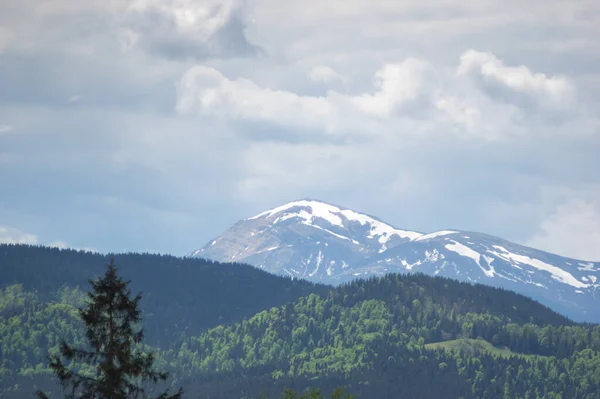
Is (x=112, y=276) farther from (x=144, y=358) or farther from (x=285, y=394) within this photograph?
(x=285, y=394)

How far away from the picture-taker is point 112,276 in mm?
63312

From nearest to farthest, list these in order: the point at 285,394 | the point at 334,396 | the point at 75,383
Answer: the point at 75,383, the point at 334,396, the point at 285,394

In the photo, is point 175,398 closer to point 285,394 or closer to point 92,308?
point 92,308

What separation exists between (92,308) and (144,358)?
399cm

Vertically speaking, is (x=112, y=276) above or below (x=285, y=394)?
above

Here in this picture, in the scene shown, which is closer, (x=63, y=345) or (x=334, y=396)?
(x=63, y=345)

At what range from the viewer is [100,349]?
62.9 metres

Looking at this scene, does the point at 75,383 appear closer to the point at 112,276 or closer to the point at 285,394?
the point at 112,276

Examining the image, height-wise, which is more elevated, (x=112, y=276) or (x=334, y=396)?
(x=112, y=276)

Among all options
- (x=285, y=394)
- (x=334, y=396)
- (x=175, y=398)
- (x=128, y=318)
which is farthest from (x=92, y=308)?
(x=285, y=394)

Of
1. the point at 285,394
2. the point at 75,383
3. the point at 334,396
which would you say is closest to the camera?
the point at 75,383

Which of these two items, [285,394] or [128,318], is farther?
[285,394]

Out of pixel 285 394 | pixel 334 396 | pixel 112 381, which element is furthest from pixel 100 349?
pixel 285 394

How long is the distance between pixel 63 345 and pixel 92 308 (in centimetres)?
260
